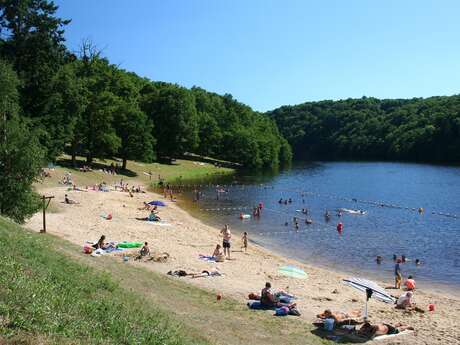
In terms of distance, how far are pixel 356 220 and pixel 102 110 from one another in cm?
3915

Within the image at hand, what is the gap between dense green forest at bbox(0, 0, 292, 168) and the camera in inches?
1559

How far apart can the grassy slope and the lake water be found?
15182 millimetres

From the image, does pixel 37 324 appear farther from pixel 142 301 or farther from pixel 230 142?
pixel 230 142

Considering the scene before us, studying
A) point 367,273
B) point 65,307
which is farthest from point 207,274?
point 65,307

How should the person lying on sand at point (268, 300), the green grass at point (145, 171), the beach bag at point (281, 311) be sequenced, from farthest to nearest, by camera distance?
the green grass at point (145, 171) < the person lying on sand at point (268, 300) < the beach bag at point (281, 311)

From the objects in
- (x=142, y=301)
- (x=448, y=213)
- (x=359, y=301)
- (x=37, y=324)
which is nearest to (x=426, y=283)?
(x=359, y=301)

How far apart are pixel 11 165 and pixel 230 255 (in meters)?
14.7

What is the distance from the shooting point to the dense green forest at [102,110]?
39.6 metres

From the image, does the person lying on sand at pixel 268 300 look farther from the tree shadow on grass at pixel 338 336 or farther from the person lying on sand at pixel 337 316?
the tree shadow on grass at pixel 338 336

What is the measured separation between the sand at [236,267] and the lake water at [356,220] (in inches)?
131

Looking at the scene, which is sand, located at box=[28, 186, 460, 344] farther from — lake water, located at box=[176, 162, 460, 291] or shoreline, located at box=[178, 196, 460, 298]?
lake water, located at box=[176, 162, 460, 291]

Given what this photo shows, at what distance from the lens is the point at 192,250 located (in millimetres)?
32281

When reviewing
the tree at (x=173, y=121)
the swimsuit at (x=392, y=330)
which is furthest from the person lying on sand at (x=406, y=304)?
the tree at (x=173, y=121)

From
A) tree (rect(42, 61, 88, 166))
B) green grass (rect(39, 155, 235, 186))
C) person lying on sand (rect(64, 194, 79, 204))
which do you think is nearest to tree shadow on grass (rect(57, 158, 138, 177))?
green grass (rect(39, 155, 235, 186))
